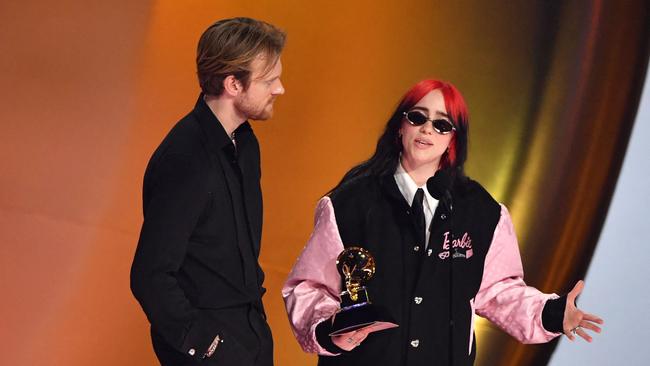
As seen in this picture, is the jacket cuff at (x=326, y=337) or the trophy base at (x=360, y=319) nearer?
the trophy base at (x=360, y=319)

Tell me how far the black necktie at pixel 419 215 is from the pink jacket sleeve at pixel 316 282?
0.25 meters

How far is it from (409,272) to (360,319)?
350mm

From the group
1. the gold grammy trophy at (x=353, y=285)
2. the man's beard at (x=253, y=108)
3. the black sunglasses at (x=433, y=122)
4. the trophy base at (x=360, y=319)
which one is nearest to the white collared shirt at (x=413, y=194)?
the black sunglasses at (x=433, y=122)

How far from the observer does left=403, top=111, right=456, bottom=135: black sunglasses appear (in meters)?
3.20

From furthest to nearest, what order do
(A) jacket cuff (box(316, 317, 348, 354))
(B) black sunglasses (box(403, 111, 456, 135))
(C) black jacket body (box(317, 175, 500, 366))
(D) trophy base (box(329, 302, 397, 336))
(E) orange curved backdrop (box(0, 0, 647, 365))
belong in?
(E) orange curved backdrop (box(0, 0, 647, 365)) → (B) black sunglasses (box(403, 111, 456, 135)) → (C) black jacket body (box(317, 175, 500, 366)) → (A) jacket cuff (box(316, 317, 348, 354)) → (D) trophy base (box(329, 302, 397, 336))

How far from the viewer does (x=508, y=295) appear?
329 cm

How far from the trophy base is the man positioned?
0.22 meters

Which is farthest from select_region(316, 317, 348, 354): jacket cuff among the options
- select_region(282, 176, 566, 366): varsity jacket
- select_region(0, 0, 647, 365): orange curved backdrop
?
select_region(0, 0, 647, 365): orange curved backdrop

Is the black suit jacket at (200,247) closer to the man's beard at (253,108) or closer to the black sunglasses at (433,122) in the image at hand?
the man's beard at (253,108)

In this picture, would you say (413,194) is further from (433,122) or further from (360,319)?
(360,319)

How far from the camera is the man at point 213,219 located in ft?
8.83

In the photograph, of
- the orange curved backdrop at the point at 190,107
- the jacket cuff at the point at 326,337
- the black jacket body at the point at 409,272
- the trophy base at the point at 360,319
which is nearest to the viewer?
the trophy base at the point at 360,319

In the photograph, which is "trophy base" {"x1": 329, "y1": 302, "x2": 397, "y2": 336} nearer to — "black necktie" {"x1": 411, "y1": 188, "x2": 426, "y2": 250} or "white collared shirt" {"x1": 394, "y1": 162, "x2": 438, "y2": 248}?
"black necktie" {"x1": 411, "y1": 188, "x2": 426, "y2": 250}

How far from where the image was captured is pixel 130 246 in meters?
4.82
